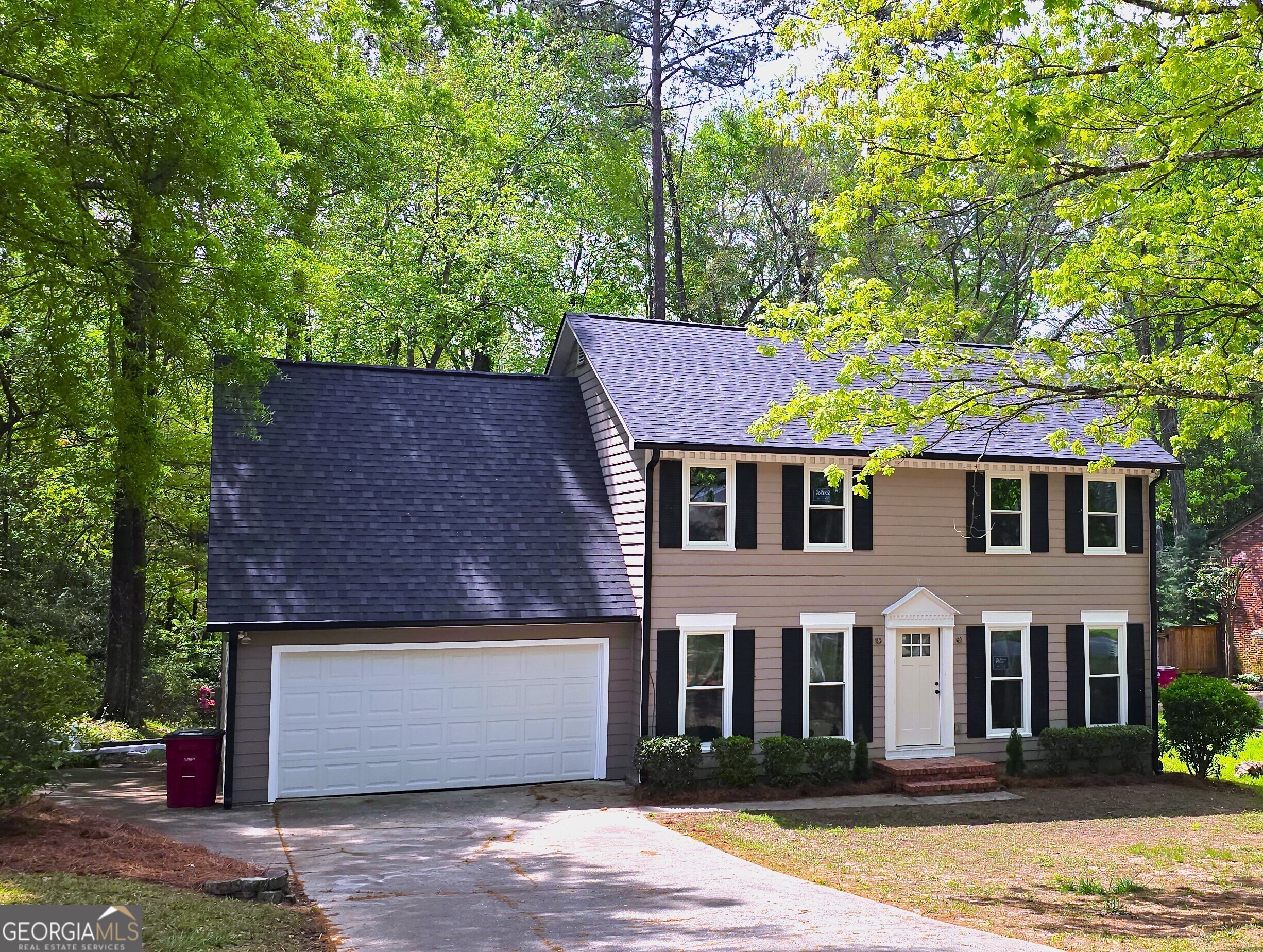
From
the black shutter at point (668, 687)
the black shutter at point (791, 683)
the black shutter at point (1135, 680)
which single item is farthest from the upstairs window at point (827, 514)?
the black shutter at point (1135, 680)

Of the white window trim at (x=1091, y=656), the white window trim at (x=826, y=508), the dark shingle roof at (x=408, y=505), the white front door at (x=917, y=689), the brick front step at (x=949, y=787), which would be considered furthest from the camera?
the white window trim at (x=1091, y=656)

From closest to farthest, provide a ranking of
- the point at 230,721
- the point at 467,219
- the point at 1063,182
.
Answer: the point at 1063,182, the point at 230,721, the point at 467,219

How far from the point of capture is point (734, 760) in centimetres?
A: 1512

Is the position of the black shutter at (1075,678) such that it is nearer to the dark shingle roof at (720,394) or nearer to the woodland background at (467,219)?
the dark shingle roof at (720,394)

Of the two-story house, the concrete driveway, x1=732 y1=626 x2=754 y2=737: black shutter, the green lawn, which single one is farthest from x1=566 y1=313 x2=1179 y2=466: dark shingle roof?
the green lawn

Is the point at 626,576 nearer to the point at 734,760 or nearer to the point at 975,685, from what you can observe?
the point at 734,760

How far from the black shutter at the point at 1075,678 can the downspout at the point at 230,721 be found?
1289 centimetres

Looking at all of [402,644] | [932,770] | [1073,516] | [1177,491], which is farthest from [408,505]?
[1177,491]

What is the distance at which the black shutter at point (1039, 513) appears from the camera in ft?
57.6

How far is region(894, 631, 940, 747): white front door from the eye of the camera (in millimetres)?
16719

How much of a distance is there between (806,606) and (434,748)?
590 cm

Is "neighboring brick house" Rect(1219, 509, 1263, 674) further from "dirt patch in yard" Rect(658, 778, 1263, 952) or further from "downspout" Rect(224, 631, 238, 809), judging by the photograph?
"downspout" Rect(224, 631, 238, 809)

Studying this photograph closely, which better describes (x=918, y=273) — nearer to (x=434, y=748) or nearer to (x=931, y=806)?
(x=931, y=806)

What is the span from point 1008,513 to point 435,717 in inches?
383
